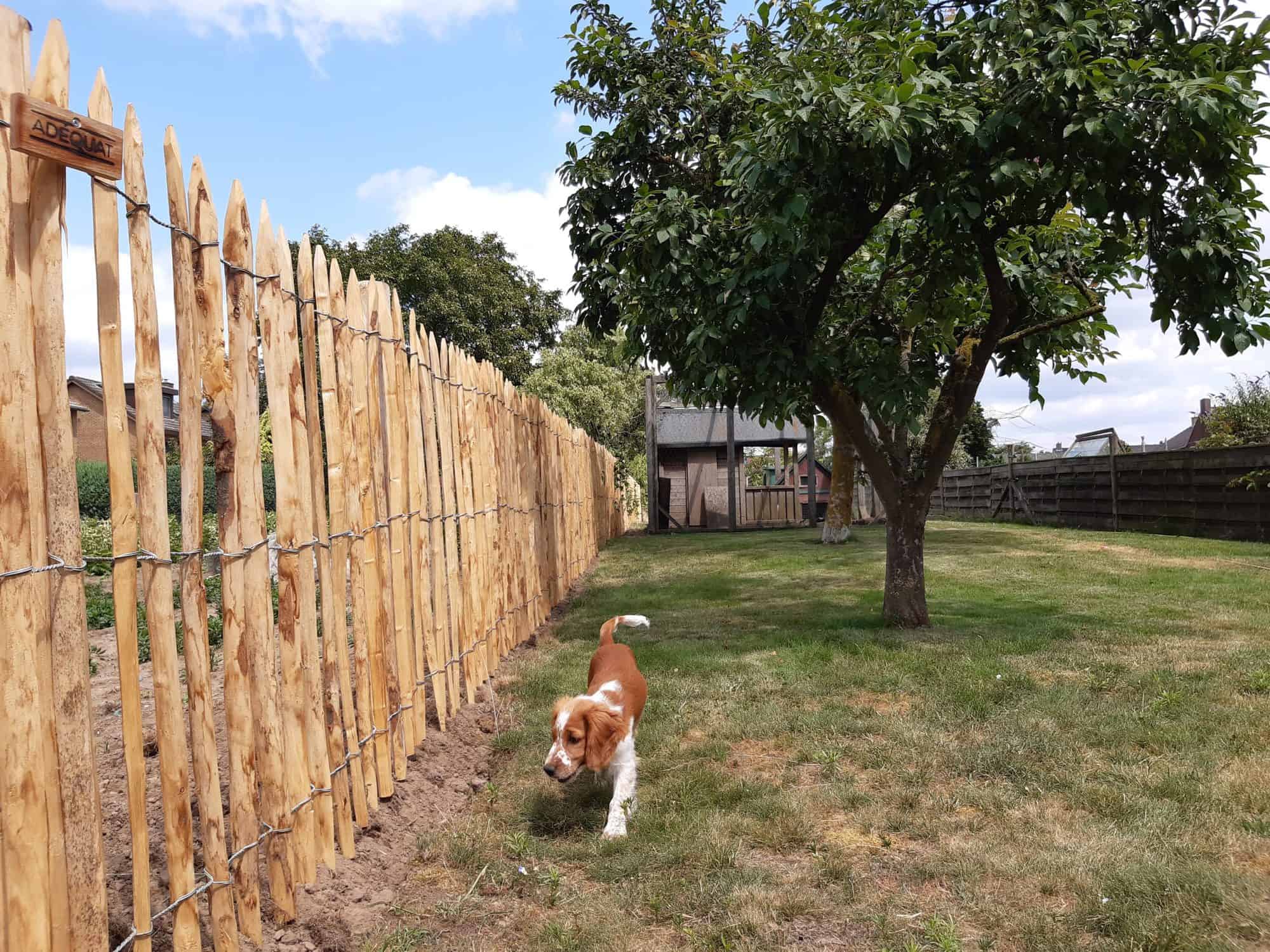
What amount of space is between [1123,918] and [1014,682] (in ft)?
10.6

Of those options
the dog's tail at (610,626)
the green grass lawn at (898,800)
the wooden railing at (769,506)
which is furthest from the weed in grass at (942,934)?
the wooden railing at (769,506)

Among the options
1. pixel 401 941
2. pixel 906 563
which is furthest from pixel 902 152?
pixel 401 941

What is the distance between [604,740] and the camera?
12.8ft

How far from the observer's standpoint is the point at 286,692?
2.93 m

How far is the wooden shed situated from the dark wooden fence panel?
5.60 meters

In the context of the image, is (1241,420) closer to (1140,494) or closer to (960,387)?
(1140,494)

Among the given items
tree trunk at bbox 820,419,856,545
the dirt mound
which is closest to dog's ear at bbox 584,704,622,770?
the dirt mound

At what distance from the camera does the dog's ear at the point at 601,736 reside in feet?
12.6

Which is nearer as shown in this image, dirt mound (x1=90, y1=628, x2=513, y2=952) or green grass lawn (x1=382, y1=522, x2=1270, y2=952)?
dirt mound (x1=90, y1=628, x2=513, y2=952)

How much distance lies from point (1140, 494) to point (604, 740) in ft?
56.4

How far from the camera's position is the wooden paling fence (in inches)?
73.6

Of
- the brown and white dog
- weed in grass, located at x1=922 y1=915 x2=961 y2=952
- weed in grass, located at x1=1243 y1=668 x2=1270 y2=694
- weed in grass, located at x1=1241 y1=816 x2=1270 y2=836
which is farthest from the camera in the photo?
weed in grass, located at x1=1243 y1=668 x2=1270 y2=694

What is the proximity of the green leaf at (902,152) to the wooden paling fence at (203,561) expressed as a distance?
296 centimetres

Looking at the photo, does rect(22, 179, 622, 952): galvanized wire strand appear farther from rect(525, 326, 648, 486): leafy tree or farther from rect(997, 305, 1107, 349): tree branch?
rect(525, 326, 648, 486): leafy tree
